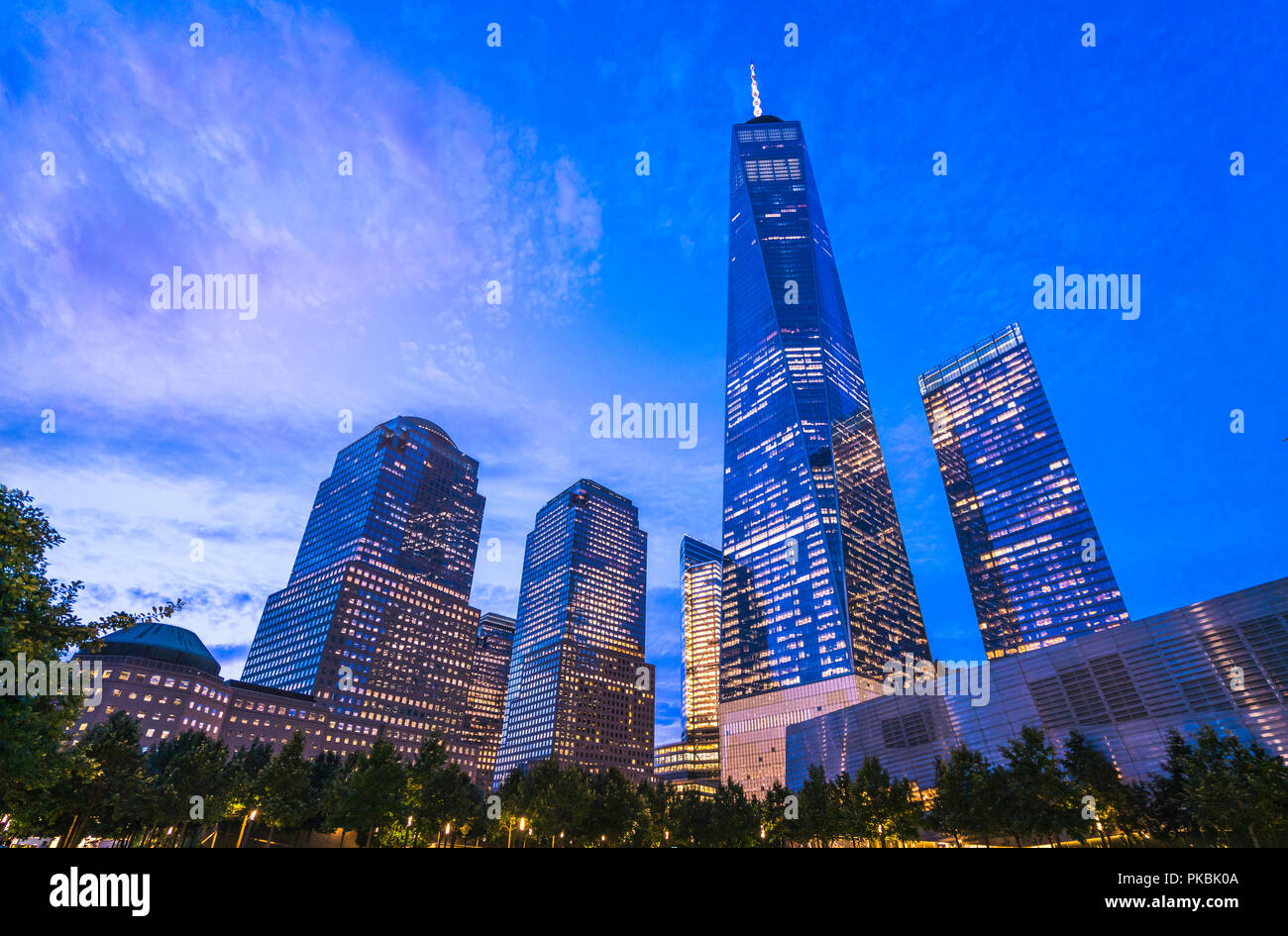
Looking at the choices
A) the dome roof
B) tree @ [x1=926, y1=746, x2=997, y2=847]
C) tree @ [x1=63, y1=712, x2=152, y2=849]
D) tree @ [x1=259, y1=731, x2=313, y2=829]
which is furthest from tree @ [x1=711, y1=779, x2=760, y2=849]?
the dome roof

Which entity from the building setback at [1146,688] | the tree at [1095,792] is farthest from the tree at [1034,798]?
the building setback at [1146,688]

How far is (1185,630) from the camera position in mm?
66938

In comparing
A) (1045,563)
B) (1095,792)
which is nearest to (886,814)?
(1095,792)

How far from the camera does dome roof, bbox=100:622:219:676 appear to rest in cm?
15662

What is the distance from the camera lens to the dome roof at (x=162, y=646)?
157 metres

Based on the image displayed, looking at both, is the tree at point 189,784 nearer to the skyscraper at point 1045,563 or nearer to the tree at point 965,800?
the tree at point 965,800

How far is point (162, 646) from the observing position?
165 metres

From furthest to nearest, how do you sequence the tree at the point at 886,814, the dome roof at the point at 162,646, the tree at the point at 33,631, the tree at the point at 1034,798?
the dome roof at the point at 162,646, the tree at the point at 886,814, the tree at the point at 1034,798, the tree at the point at 33,631

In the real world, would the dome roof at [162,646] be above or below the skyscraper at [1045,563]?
below

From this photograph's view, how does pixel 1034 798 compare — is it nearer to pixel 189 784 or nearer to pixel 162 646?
pixel 189 784

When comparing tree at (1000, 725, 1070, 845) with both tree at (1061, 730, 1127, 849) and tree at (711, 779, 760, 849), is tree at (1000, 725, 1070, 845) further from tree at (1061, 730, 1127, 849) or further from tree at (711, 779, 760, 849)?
tree at (711, 779, 760, 849)
